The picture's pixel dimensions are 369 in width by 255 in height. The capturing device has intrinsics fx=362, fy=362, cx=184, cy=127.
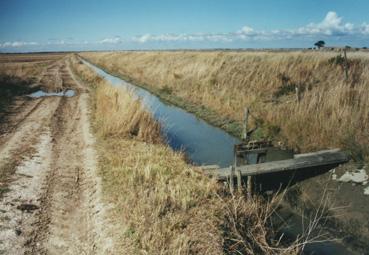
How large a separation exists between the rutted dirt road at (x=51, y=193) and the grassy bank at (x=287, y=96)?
17.9ft

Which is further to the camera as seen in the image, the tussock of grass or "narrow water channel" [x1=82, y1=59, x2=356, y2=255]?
the tussock of grass

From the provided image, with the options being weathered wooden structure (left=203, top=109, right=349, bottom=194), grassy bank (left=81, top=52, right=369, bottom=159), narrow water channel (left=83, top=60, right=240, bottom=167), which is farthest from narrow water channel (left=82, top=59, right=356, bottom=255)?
weathered wooden structure (left=203, top=109, right=349, bottom=194)

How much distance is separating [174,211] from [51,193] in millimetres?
2328

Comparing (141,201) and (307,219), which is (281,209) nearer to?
(307,219)

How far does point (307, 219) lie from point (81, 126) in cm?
720

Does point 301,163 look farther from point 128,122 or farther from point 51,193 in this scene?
point 51,193

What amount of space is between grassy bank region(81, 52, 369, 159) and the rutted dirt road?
17.9ft

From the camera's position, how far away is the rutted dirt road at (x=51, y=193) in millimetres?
4895

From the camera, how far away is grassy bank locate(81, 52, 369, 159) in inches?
361

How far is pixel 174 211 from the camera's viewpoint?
5.46m

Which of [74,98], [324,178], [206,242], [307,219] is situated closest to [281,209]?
[307,219]

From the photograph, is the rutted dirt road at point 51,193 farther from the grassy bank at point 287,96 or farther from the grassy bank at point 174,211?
the grassy bank at point 287,96

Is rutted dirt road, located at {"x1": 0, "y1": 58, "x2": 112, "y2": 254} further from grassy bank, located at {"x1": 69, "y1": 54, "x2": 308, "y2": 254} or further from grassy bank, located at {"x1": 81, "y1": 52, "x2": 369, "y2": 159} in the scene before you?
grassy bank, located at {"x1": 81, "y1": 52, "x2": 369, "y2": 159}

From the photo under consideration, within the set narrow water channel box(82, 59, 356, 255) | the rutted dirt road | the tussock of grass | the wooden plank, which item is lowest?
narrow water channel box(82, 59, 356, 255)
